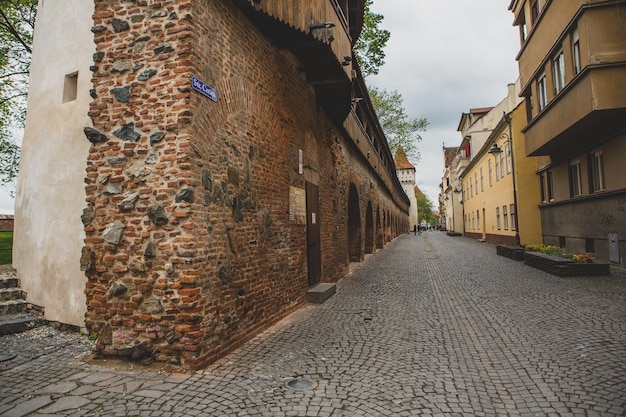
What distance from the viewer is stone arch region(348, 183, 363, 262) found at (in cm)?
1569

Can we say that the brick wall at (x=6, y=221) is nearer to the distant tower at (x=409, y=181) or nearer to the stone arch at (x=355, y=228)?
the stone arch at (x=355, y=228)

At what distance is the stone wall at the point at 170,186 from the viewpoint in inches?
179

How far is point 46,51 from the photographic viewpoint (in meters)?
6.71

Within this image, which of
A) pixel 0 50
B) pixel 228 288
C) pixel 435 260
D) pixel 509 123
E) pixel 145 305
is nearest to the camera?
pixel 145 305

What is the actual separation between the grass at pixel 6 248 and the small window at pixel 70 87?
6.52 metres

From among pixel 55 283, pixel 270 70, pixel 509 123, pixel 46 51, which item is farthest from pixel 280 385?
pixel 509 123

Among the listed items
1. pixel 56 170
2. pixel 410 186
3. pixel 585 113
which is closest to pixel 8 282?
pixel 56 170

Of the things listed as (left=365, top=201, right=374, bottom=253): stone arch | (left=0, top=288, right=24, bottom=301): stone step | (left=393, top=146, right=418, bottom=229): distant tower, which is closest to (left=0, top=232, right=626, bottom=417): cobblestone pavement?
(left=0, top=288, right=24, bottom=301): stone step

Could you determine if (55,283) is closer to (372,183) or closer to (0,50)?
(0,50)

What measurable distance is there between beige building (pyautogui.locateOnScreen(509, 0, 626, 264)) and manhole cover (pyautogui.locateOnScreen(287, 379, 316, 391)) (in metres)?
10.1

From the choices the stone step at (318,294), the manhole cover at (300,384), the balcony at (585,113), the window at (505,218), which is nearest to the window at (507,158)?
the window at (505,218)

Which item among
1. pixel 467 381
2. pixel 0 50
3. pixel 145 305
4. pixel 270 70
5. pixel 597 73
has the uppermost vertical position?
pixel 0 50

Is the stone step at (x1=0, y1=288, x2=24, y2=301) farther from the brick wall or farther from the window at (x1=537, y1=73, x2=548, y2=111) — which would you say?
the window at (x1=537, y1=73, x2=548, y2=111)

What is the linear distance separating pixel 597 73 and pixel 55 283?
1268cm
